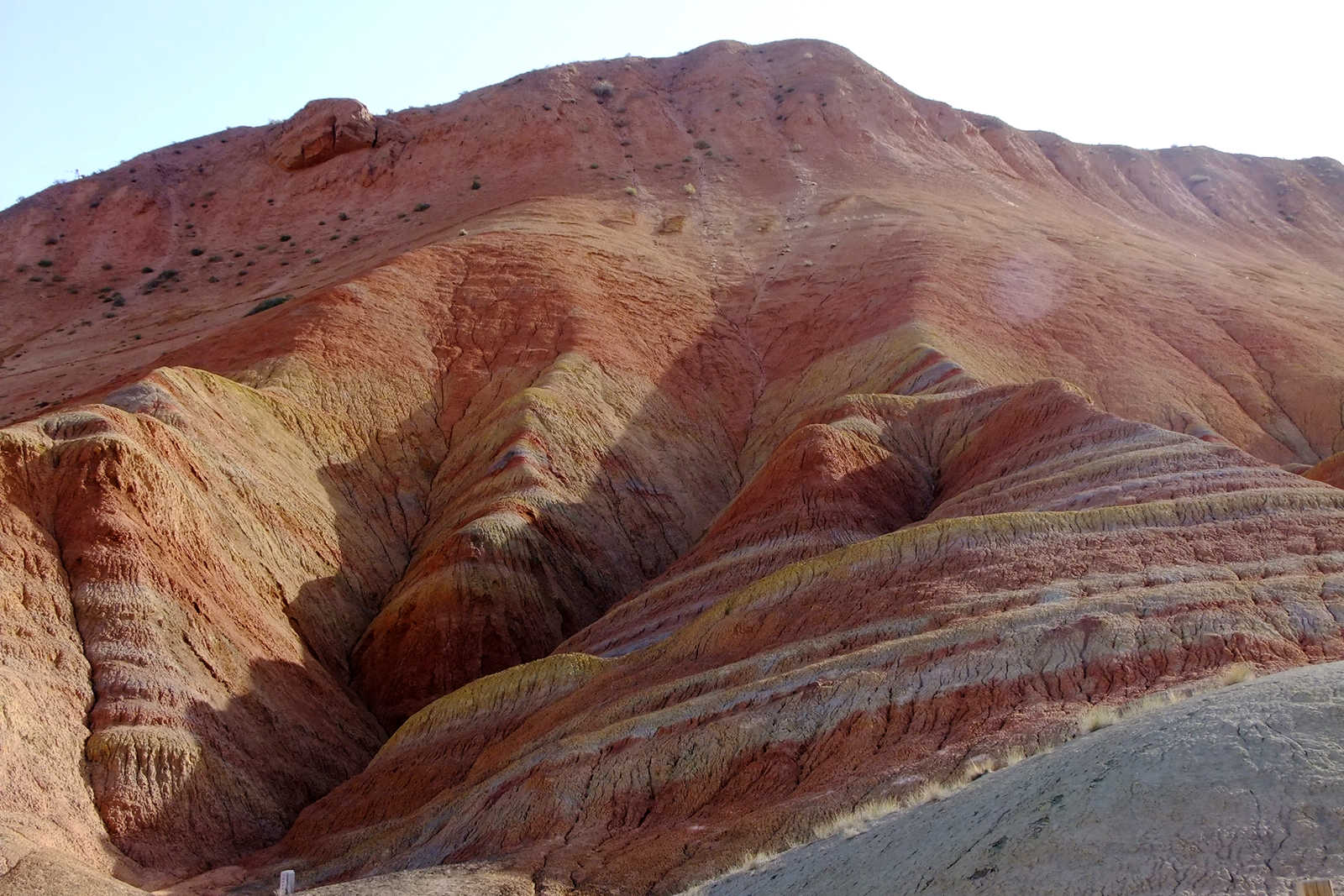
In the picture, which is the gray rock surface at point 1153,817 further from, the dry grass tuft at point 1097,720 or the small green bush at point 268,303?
the small green bush at point 268,303

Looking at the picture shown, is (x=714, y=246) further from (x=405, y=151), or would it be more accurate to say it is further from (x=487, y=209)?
(x=405, y=151)

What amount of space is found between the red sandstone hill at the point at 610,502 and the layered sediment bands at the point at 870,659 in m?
0.09

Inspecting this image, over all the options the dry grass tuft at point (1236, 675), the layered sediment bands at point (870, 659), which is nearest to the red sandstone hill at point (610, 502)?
the layered sediment bands at point (870, 659)

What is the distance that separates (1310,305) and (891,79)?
114ft

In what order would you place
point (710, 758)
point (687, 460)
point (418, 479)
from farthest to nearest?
1. point (687, 460)
2. point (418, 479)
3. point (710, 758)

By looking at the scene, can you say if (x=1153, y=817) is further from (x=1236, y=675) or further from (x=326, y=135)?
(x=326, y=135)

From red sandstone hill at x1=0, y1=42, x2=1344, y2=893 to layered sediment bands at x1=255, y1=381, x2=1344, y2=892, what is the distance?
0.09 m

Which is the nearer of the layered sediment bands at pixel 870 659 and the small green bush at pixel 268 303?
the layered sediment bands at pixel 870 659

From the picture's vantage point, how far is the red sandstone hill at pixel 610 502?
63.3ft

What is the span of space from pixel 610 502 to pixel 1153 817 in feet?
94.4

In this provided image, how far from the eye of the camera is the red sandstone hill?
19297 millimetres

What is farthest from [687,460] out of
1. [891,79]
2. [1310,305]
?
[891,79]

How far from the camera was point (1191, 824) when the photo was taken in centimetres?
1009

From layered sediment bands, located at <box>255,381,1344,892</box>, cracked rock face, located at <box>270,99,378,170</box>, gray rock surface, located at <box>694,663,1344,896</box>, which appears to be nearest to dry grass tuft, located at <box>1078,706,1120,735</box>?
layered sediment bands, located at <box>255,381,1344,892</box>
